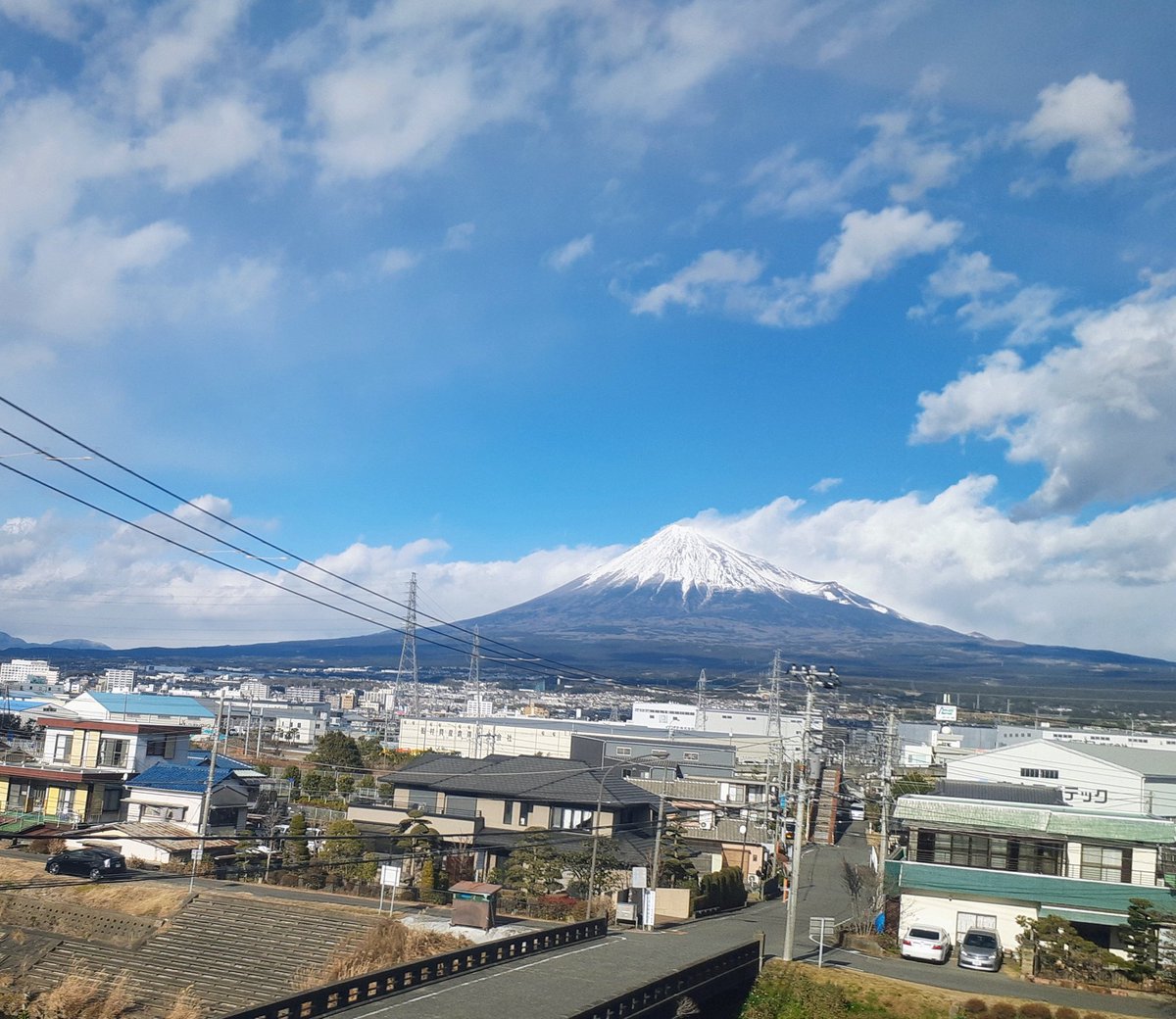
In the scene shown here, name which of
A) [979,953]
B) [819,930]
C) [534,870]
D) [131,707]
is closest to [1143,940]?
[979,953]

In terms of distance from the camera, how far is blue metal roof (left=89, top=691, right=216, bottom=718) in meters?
51.0

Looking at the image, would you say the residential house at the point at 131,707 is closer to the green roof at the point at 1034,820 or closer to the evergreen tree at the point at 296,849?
the evergreen tree at the point at 296,849

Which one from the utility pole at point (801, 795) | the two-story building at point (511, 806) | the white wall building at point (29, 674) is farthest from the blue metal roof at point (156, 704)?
the white wall building at point (29, 674)

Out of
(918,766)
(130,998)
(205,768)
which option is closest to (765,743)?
(918,766)

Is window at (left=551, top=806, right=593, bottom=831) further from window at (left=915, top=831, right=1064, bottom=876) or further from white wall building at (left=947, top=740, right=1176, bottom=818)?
white wall building at (left=947, top=740, right=1176, bottom=818)

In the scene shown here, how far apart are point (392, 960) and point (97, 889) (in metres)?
9.86

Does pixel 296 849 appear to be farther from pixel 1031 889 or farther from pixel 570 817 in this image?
pixel 1031 889

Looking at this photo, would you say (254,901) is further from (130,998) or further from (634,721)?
(634,721)

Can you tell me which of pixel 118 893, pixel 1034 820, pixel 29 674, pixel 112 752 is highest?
pixel 1034 820

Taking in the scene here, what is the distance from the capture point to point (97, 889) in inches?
1089

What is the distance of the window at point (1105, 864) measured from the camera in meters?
26.3

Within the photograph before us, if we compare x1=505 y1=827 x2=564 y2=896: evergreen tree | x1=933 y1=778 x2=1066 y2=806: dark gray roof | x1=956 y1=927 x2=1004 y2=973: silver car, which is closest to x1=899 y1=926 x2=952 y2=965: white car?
x1=956 y1=927 x2=1004 y2=973: silver car

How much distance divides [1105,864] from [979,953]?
16.2ft

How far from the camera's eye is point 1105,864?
2650 cm
